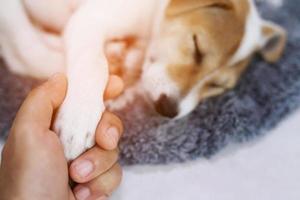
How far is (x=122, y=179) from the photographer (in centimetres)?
93

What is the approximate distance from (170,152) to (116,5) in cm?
25

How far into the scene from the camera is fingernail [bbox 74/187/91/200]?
86 cm

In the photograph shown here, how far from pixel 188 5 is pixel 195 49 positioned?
0.08 meters

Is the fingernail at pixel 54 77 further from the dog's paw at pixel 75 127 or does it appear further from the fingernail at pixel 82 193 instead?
the fingernail at pixel 82 193

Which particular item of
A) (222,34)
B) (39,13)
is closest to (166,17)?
(222,34)

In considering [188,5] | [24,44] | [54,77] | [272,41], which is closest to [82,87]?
[54,77]

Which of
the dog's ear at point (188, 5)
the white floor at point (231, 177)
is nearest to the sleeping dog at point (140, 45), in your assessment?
the dog's ear at point (188, 5)

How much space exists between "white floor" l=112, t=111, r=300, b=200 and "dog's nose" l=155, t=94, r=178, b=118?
0.09 metres

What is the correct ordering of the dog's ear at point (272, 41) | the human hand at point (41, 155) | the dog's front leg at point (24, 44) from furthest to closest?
1. the dog's ear at point (272, 41)
2. the dog's front leg at point (24, 44)
3. the human hand at point (41, 155)

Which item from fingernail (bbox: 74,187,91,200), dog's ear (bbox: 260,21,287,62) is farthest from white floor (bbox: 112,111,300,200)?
dog's ear (bbox: 260,21,287,62)

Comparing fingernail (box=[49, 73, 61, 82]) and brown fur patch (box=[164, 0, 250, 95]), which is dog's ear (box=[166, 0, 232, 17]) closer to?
brown fur patch (box=[164, 0, 250, 95])

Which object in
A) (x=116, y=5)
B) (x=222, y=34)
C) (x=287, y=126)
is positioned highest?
(x=116, y=5)

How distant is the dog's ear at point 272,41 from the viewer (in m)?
1.04

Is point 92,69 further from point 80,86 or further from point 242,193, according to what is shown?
point 242,193
